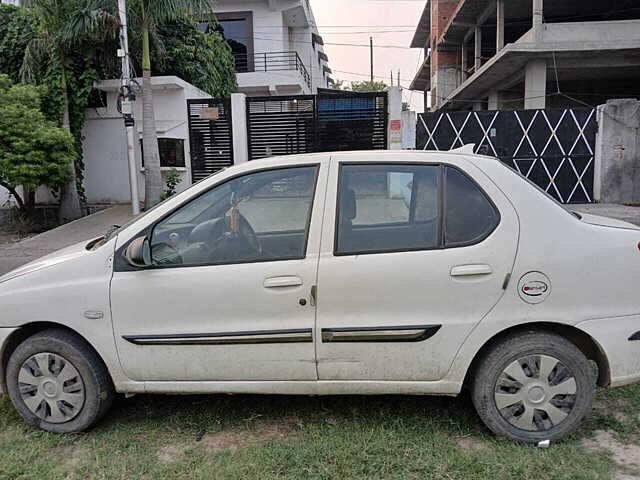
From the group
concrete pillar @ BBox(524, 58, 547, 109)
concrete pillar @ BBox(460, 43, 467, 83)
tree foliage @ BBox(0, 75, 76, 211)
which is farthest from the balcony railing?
concrete pillar @ BBox(460, 43, 467, 83)

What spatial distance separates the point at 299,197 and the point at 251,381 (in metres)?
1.14

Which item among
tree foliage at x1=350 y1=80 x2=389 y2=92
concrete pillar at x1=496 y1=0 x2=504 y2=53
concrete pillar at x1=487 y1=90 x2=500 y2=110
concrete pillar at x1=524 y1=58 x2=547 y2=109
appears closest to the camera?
concrete pillar at x1=524 y1=58 x2=547 y2=109

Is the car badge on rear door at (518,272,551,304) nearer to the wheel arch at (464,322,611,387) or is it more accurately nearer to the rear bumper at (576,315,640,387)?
the wheel arch at (464,322,611,387)

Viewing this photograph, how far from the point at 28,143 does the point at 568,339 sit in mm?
11867

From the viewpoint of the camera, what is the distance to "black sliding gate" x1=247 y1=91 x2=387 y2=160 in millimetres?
14180

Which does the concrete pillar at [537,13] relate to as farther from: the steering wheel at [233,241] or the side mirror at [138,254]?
the side mirror at [138,254]

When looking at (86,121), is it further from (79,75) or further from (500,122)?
(500,122)

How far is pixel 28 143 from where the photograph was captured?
11.5m

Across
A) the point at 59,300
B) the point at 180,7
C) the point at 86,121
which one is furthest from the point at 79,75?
the point at 59,300

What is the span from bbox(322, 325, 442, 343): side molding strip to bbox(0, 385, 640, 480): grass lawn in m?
0.61

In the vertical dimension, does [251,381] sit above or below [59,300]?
below

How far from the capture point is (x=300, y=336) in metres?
3.01

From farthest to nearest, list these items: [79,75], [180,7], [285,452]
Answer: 1. [79,75]
2. [180,7]
3. [285,452]

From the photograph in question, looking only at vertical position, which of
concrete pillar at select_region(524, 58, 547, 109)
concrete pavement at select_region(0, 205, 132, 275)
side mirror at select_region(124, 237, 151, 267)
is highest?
concrete pillar at select_region(524, 58, 547, 109)
